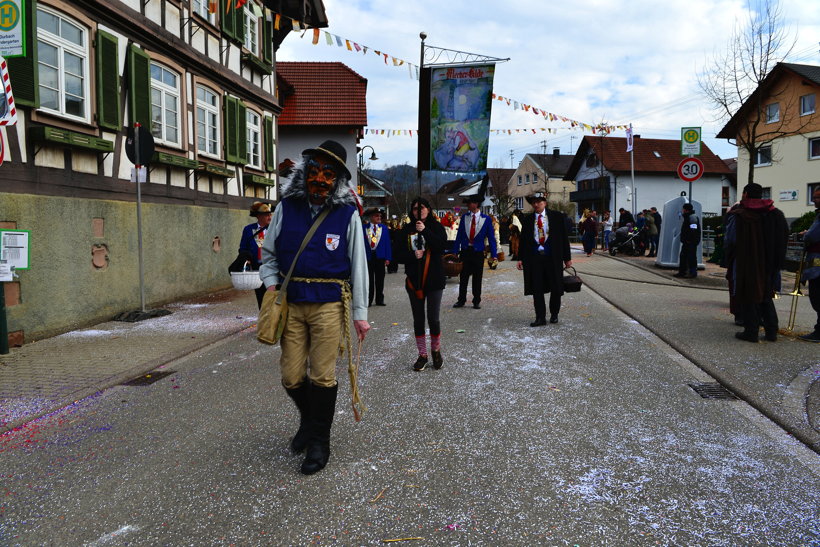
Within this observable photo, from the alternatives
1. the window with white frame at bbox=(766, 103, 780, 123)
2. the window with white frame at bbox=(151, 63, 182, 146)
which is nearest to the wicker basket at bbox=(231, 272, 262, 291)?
the window with white frame at bbox=(151, 63, 182, 146)

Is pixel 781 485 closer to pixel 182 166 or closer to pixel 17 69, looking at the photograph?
pixel 17 69

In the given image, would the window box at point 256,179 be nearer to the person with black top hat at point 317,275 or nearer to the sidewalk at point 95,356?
the sidewalk at point 95,356

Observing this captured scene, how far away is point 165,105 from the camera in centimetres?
1191

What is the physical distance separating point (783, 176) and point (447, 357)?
35215 millimetres

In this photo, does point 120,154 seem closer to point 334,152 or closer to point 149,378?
point 149,378

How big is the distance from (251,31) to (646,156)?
1964 inches

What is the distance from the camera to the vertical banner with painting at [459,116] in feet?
42.1

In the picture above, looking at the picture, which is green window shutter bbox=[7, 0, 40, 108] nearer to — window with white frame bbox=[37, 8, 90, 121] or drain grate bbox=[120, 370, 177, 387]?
window with white frame bbox=[37, 8, 90, 121]

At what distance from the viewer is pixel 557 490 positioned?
331 centimetres

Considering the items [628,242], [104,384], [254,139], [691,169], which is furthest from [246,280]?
[628,242]

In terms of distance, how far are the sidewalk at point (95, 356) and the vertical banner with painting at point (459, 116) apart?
5.15 m

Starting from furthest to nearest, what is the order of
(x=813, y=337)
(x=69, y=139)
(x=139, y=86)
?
1. (x=139, y=86)
2. (x=69, y=139)
3. (x=813, y=337)

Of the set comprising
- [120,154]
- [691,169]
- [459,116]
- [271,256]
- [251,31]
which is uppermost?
[251,31]

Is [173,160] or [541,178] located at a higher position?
[541,178]
